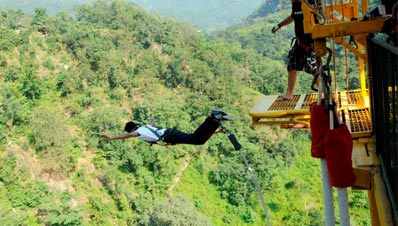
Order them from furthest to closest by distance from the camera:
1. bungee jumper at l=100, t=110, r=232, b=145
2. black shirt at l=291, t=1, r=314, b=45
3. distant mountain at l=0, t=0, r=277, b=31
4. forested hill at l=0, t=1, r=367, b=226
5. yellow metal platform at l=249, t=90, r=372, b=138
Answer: distant mountain at l=0, t=0, r=277, b=31
forested hill at l=0, t=1, r=367, b=226
bungee jumper at l=100, t=110, r=232, b=145
black shirt at l=291, t=1, r=314, b=45
yellow metal platform at l=249, t=90, r=372, b=138

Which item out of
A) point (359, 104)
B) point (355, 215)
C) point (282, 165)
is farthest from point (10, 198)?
point (359, 104)

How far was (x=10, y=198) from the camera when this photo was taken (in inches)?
557

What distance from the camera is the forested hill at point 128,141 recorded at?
1511 cm

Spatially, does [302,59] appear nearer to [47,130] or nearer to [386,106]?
[386,106]

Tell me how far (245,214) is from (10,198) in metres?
7.82

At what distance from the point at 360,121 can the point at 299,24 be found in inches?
28.6

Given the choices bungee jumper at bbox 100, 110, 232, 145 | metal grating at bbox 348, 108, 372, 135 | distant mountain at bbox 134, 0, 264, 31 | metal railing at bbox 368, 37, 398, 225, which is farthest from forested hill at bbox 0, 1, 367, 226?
distant mountain at bbox 134, 0, 264, 31

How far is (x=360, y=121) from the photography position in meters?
2.62

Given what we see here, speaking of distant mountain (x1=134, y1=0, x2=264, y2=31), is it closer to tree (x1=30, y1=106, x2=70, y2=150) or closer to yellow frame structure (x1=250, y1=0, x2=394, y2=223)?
tree (x1=30, y1=106, x2=70, y2=150)

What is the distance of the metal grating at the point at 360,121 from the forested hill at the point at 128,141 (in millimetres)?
11430

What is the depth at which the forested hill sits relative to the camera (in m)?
15.1

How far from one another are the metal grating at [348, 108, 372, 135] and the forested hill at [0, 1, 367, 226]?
11430 millimetres

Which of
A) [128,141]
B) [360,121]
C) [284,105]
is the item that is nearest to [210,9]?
[128,141]

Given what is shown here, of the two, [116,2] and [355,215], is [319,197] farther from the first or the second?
[116,2]
